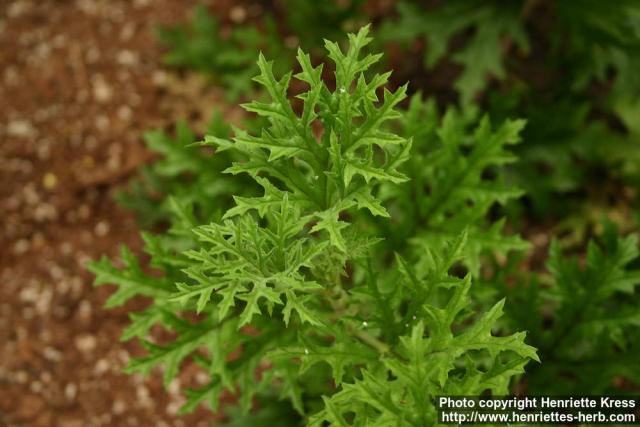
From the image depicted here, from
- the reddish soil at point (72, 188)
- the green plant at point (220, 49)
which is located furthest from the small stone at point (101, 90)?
the green plant at point (220, 49)

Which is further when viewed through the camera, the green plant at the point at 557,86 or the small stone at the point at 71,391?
the small stone at the point at 71,391

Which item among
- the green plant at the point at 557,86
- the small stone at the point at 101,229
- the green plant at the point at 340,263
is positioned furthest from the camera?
the small stone at the point at 101,229

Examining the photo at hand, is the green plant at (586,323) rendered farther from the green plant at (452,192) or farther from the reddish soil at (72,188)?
the reddish soil at (72,188)

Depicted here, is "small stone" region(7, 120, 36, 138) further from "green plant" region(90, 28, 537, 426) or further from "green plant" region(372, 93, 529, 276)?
"green plant" region(90, 28, 537, 426)

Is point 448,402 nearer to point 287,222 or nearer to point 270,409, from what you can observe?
point 287,222

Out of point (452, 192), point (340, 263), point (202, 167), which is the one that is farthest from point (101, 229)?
point (340, 263)

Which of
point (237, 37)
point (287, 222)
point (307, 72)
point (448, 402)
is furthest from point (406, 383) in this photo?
point (237, 37)

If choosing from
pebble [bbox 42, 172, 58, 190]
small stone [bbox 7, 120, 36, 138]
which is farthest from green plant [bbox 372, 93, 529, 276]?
small stone [bbox 7, 120, 36, 138]

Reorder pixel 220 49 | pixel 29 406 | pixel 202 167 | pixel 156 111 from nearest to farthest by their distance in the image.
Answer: pixel 202 167, pixel 29 406, pixel 220 49, pixel 156 111

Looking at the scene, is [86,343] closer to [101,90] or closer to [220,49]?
[101,90]
